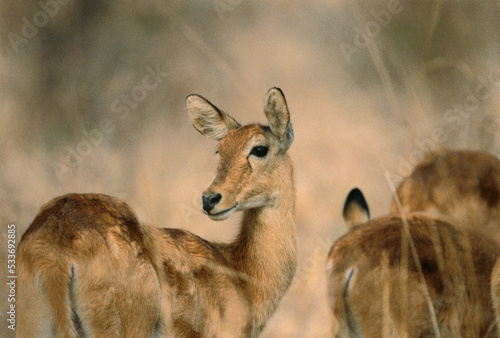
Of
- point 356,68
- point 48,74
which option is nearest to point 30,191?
point 48,74

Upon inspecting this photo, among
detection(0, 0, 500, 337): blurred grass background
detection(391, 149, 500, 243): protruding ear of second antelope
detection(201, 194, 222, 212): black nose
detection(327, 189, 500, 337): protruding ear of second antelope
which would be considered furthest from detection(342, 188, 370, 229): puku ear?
detection(0, 0, 500, 337): blurred grass background

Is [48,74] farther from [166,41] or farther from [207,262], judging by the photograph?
[207,262]

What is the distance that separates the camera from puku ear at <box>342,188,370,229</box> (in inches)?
Answer: 238

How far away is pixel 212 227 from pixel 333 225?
1.78 metres

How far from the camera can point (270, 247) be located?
5656mm

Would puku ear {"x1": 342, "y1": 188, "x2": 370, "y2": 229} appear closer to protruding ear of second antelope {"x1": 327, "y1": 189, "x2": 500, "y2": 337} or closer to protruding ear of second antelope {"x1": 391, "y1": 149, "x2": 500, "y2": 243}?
protruding ear of second antelope {"x1": 327, "y1": 189, "x2": 500, "y2": 337}

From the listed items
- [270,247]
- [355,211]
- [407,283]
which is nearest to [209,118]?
[270,247]

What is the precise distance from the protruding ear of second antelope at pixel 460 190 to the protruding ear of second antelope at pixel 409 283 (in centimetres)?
153

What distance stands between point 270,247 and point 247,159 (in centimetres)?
68

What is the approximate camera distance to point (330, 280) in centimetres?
519

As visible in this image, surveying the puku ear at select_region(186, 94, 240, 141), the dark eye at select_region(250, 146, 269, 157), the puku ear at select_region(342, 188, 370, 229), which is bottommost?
the puku ear at select_region(342, 188, 370, 229)

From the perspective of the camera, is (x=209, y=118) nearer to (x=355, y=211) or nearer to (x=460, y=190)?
(x=355, y=211)

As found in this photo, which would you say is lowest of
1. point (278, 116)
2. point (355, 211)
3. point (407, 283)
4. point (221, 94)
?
point (407, 283)

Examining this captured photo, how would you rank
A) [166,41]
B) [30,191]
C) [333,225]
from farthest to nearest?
[166,41] → [333,225] → [30,191]
